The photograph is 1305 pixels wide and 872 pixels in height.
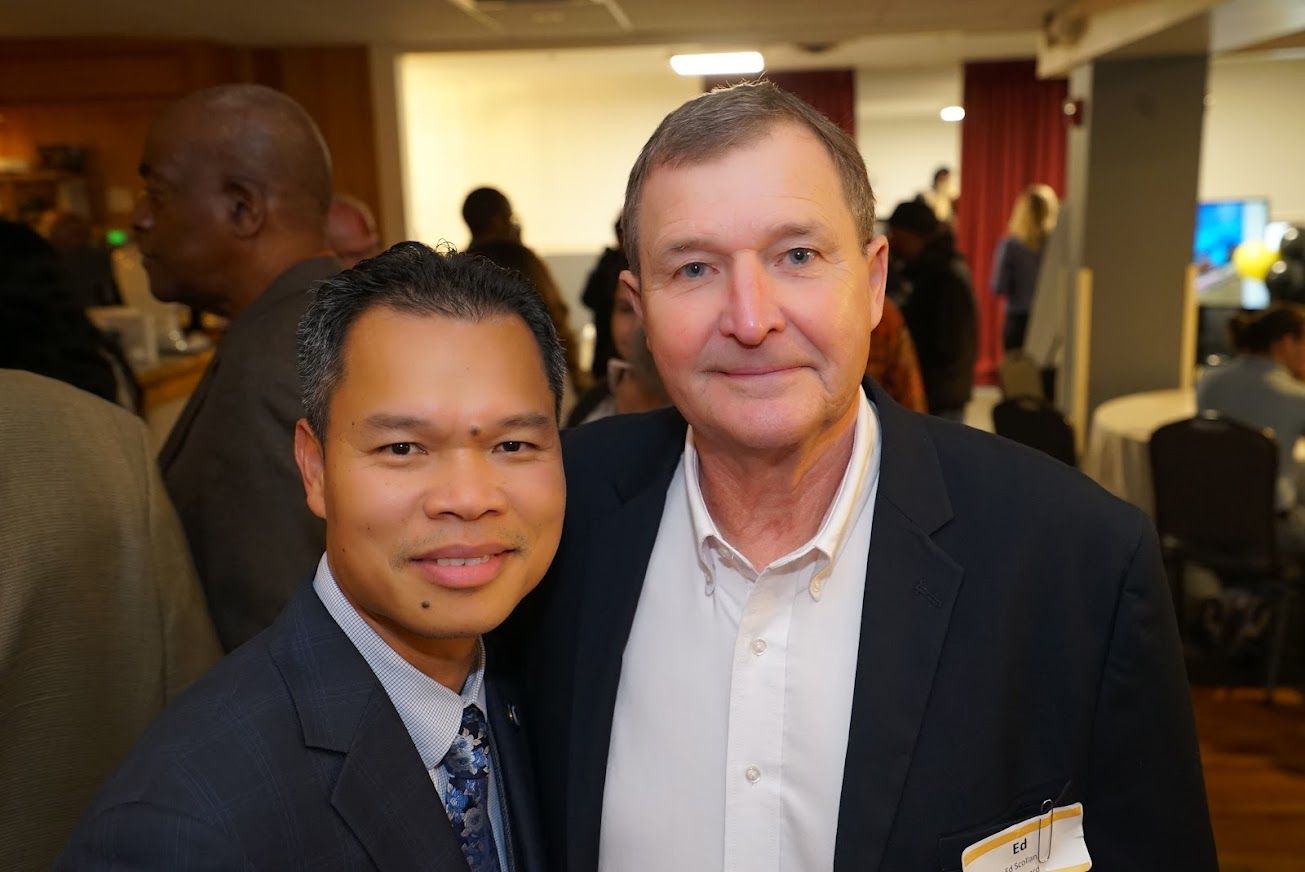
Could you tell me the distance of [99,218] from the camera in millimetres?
7891

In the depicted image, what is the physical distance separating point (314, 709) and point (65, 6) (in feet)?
19.7

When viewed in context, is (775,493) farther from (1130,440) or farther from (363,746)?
(1130,440)

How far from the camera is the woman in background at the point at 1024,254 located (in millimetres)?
9031

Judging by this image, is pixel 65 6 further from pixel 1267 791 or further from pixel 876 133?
pixel 876 133

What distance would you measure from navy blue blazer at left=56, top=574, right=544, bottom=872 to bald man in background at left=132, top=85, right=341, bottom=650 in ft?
2.20

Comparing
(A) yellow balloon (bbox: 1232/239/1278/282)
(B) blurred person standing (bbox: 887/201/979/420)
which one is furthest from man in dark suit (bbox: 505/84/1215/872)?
(A) yellow balloon (bbox: 1232/239/1278/282)

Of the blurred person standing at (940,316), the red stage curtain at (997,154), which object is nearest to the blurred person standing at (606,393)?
the blurred person standing at (940,316)

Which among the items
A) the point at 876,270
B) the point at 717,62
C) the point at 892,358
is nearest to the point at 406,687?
the point at 876,270

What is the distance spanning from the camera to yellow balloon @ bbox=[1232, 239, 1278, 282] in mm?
7645

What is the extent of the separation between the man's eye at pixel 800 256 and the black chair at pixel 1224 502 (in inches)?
150

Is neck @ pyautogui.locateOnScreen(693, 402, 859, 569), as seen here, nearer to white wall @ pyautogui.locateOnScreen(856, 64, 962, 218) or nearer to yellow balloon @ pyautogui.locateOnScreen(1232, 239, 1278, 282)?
yellow balloon @ pyautogui.locateOnScreen(1232, 239, 1278, 282)

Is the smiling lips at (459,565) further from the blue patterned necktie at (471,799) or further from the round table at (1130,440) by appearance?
the round table at (1130,440)

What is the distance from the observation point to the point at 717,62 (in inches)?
332

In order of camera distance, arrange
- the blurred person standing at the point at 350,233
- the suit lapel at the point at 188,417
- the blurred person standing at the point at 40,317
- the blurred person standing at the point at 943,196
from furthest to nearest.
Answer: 1. the blurred person standing at the point at 943,196
2. the blurred person standing at the point at 350,233
3. the suit lapel at the point at 188,417
4. the blurred person standing at the point at 40,317
